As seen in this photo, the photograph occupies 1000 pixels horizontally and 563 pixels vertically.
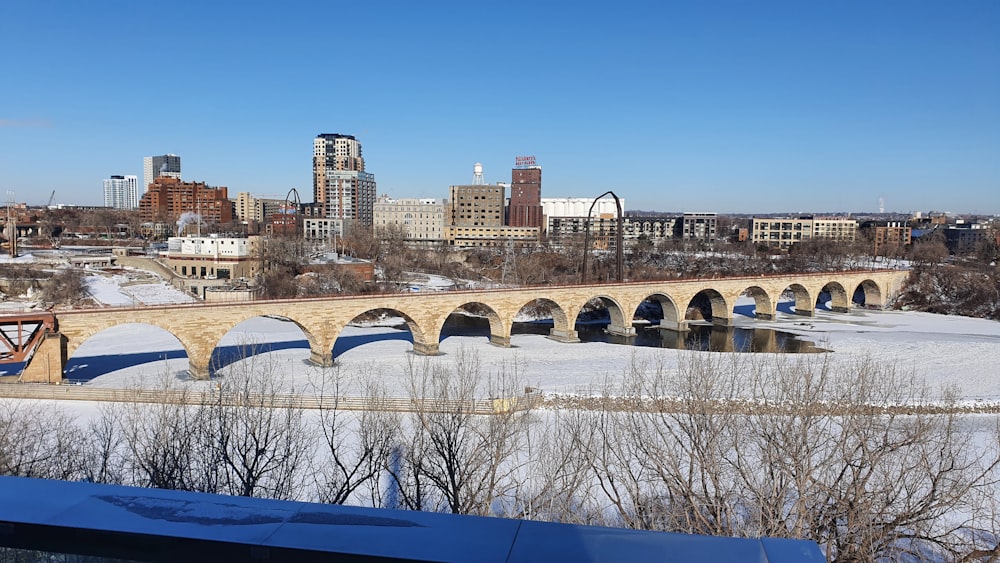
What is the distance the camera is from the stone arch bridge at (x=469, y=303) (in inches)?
1007

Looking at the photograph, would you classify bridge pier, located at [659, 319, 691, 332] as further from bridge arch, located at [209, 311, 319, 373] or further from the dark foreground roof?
the dark foreground roof

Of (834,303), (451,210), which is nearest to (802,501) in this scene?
(834,303)

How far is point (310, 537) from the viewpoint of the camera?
235 centimetres

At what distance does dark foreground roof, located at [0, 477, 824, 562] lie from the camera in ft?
7.45

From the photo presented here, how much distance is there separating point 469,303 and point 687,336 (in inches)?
505

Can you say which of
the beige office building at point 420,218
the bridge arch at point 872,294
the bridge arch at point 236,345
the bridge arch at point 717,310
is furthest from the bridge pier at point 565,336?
the beige office building at point 420,218

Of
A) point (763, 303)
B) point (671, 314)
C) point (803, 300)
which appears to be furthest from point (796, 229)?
point (671, 314)

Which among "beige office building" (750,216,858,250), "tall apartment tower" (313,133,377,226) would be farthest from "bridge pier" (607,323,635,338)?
"beige office building" (750,216,858,250)

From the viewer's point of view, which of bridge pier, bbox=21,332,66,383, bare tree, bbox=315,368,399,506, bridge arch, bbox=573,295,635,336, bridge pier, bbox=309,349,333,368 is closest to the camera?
bare tree, bbox=315,368,399,506

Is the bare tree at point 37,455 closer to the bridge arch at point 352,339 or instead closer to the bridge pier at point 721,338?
the bridge arch at point 352,339

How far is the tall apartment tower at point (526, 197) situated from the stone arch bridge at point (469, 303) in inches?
2546

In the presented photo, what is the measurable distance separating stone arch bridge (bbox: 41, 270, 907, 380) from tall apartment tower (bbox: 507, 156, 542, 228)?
212 feet

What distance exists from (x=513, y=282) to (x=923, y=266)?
3687 cm

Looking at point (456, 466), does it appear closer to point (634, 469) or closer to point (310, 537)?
point (634, 469)
